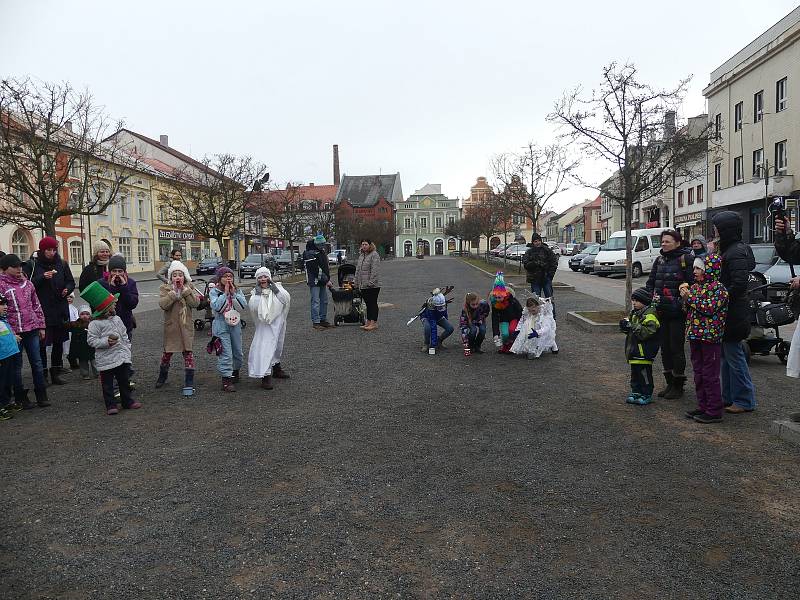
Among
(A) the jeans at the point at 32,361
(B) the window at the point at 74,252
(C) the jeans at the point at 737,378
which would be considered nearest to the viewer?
(C) the jeans at the point at 737,378

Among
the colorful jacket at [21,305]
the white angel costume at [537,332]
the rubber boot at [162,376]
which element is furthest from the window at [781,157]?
the colorful jacket at [21,305]

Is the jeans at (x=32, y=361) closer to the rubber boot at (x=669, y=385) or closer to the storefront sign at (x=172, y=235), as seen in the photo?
the rubber boot at (x=669, y=385)

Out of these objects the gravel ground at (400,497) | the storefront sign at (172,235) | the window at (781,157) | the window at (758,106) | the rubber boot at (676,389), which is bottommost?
the gravel ground at (400,497)

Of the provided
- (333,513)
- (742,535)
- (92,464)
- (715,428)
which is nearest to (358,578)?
(333,513)

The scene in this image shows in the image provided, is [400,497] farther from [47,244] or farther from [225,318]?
[47,244]

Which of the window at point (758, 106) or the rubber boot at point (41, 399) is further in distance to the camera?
the window at point (758, 106)

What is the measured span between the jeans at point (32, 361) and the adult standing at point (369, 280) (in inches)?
255

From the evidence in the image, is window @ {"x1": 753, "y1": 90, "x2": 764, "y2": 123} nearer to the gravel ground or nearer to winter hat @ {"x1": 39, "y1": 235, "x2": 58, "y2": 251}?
the gravel ground

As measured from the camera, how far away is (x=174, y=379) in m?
8.18

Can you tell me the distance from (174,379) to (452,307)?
9.04 m

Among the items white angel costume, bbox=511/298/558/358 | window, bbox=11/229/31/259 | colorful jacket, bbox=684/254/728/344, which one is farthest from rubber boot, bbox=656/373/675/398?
window, bbox=11/229/31/259

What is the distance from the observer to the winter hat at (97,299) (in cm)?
643

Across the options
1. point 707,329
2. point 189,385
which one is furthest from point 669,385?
point 189,385

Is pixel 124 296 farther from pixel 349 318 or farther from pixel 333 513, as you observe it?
pixel 349 318
